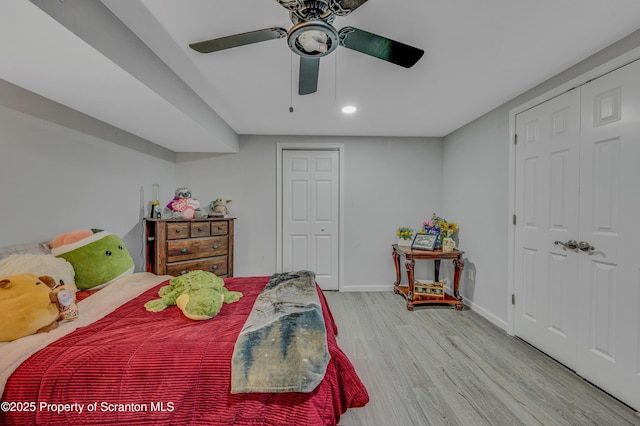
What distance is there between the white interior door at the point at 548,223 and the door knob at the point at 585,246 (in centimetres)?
8

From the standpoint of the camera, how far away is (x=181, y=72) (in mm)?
2057

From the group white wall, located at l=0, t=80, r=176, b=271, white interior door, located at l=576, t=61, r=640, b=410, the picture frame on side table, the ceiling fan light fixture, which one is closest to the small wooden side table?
the picture frame on side table

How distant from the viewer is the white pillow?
1.45 meters

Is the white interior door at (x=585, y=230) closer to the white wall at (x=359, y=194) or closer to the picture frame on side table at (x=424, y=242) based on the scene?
the picture frame on side table at (x=424, y=242)

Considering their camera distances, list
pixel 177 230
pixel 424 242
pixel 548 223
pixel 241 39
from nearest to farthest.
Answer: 1. pixel 241 39
2. pixel 548 223
3. pixel 177 230
4. pixel 424 242

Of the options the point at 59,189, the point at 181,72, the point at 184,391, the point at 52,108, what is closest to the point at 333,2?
the point at 181,72

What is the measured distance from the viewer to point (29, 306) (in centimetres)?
125

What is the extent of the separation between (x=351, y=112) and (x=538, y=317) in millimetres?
2591

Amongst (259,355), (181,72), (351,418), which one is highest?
(181,72)

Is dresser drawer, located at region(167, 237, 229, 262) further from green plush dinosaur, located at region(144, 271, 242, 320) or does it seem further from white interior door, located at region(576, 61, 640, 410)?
white interior door, located at region(576, 61, 640, 410)

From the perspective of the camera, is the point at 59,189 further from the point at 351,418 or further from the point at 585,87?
the point at 585,87

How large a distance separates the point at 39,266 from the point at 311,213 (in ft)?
9.14

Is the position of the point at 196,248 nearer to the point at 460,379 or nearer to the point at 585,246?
the point at 460,379

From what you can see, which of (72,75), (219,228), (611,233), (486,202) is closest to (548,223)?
(611,233)
